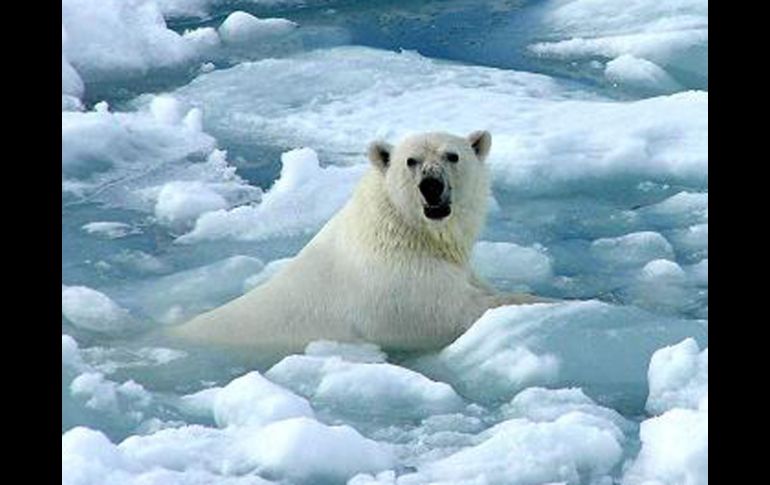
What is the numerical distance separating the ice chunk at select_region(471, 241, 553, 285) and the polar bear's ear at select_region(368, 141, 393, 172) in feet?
2.17

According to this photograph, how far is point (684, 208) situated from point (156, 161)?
1.99m

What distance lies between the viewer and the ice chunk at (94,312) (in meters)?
5.40

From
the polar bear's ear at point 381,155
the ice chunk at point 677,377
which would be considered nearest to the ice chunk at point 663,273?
the polar bear's ear at point 381,155

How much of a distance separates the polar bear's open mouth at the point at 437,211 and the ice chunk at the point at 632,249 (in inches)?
30.3

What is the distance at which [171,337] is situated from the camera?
5.39 metres

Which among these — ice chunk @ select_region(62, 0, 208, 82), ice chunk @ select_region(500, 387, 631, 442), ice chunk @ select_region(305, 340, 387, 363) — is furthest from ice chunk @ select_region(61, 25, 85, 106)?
ice chunk @ select_region(500, 387, 631, 442)

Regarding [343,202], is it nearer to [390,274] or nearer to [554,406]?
[390,274]

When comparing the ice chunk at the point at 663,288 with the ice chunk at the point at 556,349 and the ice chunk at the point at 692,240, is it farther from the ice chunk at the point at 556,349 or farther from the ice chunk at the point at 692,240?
the ice chunk at the point at 556,349

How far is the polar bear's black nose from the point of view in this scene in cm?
520

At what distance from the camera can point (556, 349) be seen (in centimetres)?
488

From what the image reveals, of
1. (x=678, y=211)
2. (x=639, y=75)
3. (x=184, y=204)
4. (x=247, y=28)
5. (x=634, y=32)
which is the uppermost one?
(x=247, y=28)

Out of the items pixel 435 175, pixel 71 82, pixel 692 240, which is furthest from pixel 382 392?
pixel 71 82

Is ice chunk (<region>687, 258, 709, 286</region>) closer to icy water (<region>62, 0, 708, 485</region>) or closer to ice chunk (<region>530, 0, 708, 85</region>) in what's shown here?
icy water (<region>62, 0, 708, 485</region>)

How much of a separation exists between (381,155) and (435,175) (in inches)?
9.4
